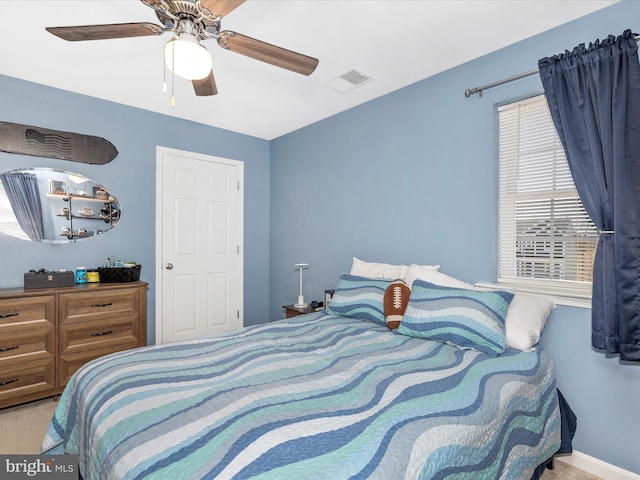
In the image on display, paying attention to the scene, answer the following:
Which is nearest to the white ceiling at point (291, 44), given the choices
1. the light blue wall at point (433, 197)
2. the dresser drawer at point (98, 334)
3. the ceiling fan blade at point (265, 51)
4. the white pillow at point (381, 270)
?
the light blue wall at point (433, 197)

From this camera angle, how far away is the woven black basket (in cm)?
306

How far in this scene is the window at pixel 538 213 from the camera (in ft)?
6.68

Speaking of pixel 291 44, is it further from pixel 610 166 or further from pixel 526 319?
pixel 526 319

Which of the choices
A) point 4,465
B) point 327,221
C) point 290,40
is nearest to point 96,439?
point 4,465

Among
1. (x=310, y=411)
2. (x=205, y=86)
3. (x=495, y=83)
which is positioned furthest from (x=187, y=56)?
(x=495, y=83)

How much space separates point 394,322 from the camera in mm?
A: 2242

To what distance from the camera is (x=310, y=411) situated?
1169mm

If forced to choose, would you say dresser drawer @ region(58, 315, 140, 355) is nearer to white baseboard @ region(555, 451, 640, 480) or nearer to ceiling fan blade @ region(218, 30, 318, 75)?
ceiling fan blade @ region(218, 30, 318, 75)

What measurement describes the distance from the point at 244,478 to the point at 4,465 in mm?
1401

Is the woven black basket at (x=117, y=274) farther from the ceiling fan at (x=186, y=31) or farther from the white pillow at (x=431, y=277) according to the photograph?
the white pillow at (x=431, y=277)

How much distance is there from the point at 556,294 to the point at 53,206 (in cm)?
401

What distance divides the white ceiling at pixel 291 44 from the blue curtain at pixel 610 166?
1.35ft

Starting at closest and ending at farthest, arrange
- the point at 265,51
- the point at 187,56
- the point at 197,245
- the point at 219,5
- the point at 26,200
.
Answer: the point at 219,5
the point at 187,56
the point at 265,51
the point at 26,200
the point at 197,245

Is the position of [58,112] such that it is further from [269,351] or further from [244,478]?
[244,478]
